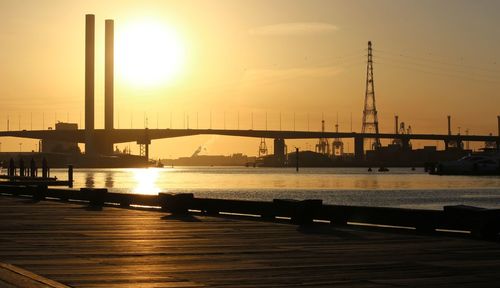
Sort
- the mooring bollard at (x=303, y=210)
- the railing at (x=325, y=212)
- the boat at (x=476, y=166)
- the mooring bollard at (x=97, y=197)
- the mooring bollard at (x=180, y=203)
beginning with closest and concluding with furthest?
the railing at (x=325, y=212) → the mooring bollard at (x=303, y=210) → the mooring bollard at (x=180, y=203) → the mooring bollard at (x=97, y=197) → the boat at (x=476, y=166)

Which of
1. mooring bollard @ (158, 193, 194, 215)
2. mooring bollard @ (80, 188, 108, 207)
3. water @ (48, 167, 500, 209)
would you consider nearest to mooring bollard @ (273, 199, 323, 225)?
mooring bollard @ (158, 193, 194, 215)

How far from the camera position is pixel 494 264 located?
1376cm

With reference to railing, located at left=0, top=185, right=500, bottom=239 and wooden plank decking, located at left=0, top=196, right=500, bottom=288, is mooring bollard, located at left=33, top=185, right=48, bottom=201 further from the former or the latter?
wooden plank decking, located at left=0, top=196, right=500, bottom=288

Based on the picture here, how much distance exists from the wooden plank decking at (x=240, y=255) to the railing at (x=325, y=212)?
2.01ft

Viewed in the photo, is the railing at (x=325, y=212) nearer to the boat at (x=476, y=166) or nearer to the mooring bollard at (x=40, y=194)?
the mooring bollard at (x=40, y=194)

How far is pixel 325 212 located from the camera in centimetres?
2291

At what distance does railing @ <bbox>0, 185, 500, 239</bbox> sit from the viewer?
62.4ft

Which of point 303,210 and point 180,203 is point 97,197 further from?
point 303,210

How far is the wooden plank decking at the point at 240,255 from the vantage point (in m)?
12.1

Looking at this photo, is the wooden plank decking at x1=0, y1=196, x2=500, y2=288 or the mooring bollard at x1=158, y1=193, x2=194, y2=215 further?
the mooring bollard at x1=158, y1=193, x2=194, y2=215

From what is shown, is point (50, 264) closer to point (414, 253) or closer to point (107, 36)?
point (414, 253)

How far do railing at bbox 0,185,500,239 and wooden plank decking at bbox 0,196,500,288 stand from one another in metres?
0.61

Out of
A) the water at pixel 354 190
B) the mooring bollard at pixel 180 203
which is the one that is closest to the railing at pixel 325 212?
the mooring bollard at pixel 180 203

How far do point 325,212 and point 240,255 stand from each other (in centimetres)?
787
